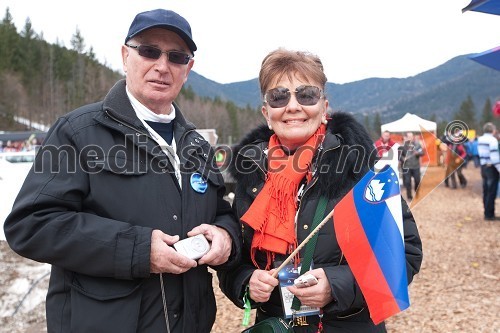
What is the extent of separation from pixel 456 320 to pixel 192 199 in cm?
405

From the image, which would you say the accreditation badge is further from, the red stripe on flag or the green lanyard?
the red stripe on flag

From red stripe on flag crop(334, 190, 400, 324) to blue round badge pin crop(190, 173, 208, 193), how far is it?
0.71 metres

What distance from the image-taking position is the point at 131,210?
1966 mm

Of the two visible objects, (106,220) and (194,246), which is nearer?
(106,220)

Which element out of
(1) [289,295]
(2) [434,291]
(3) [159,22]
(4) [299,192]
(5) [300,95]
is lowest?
(2) [434,291]

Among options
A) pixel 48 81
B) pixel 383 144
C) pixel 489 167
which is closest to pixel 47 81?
pixel 48 81

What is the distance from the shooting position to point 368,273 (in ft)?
6.26

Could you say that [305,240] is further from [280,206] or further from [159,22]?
[159,22]

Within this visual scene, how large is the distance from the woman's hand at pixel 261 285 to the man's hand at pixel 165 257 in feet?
1.25

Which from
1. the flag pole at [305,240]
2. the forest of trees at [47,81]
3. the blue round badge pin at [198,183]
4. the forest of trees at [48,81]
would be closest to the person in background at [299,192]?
the flag pole at [305,240]

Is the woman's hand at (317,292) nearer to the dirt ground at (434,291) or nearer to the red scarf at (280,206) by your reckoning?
the red scarf at (280,206)

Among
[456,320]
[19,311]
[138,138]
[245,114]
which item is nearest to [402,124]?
[456,320]

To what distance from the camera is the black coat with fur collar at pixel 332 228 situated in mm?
2051

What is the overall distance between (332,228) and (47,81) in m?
81.2
